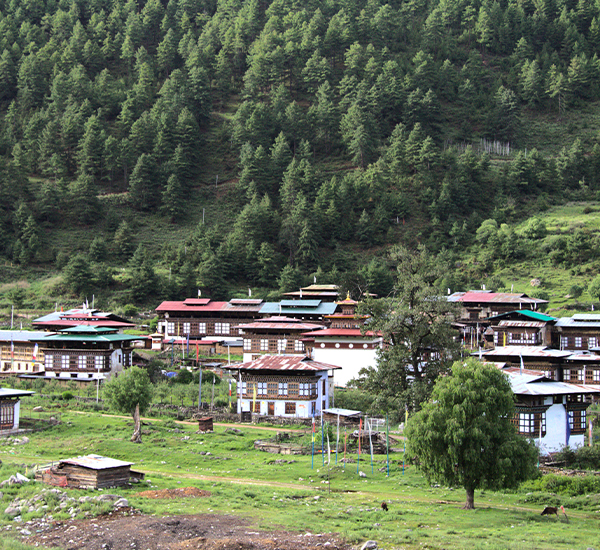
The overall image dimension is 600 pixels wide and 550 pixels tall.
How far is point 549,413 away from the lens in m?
44.8

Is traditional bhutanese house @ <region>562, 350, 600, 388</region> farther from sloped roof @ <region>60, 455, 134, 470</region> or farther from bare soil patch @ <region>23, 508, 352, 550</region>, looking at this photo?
bare soil patch @ <region>23, 508, 352, 550</region>

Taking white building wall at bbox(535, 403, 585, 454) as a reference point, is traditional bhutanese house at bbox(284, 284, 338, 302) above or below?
above

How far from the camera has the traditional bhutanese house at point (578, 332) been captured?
240 ft

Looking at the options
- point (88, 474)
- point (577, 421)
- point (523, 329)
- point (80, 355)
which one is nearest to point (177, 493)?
point (88, 474)

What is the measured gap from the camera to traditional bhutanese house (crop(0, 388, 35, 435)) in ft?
151

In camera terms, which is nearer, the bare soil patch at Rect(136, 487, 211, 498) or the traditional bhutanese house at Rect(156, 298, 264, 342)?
the bare soil patch at Rect(136, 487, 211, 498)

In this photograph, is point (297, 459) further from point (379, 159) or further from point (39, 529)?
point (379, 159)

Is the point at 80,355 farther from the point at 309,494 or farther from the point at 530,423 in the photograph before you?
the point at 530,423

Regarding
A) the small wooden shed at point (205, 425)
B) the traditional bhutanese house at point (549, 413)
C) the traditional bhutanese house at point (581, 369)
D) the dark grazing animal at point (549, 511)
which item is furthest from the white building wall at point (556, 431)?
the small wooden shed at point (205, 425)

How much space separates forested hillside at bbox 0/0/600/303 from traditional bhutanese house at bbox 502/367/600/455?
47.8 metres

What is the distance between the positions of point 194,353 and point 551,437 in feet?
139

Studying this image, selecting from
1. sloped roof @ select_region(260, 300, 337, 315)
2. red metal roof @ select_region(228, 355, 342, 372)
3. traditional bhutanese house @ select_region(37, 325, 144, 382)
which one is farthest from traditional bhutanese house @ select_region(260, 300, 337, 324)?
red metal roof @ select_region(228, 355, 342, 372)

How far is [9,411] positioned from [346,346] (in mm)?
30851

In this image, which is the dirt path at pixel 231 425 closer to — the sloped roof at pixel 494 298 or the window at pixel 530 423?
the window at pixel 530 423
